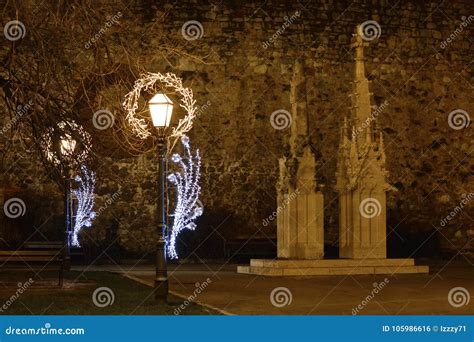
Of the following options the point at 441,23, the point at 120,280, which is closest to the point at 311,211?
the point at 120,280

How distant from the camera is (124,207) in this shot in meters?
20.1

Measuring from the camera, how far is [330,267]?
49.3ft

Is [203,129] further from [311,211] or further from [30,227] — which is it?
[311,211]

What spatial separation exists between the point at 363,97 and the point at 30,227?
7212 mm
